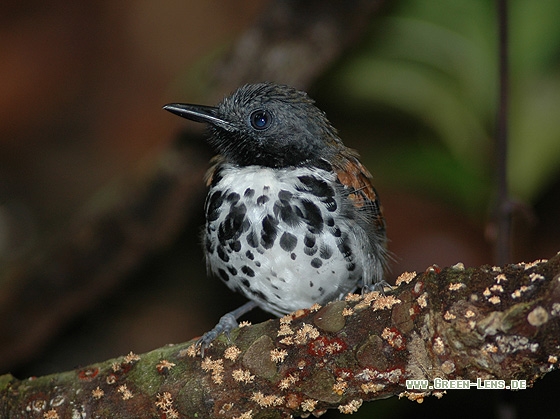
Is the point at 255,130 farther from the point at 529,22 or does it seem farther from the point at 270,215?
the point at 529,22

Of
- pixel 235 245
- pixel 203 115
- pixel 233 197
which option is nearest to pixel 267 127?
pixel 203 115

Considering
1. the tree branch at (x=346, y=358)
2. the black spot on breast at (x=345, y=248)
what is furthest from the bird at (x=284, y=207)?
the tree branch at (x=346, y=358)

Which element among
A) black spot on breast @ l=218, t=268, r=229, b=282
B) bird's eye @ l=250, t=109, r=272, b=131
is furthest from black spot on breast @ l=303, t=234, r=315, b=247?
bird's eye @ l=250, t=109, r=272, b=131

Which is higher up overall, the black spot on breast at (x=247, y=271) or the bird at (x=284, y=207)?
the bird at (x=284, y=207)

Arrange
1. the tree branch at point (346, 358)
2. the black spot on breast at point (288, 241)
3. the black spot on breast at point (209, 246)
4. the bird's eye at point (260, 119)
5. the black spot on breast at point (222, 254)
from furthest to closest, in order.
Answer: the bird's eye at point (260, 119) < the black spot on breast at point (209, 246) < the black spot on breast at point (222, 254) < the black spot on breast at point (288, 241) < the tree branch at point (346, 358)

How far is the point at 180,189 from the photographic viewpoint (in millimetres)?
5484

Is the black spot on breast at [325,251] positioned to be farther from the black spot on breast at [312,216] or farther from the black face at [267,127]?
the black face at [267,127]

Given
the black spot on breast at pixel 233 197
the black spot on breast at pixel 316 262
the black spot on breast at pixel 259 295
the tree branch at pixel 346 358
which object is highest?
the black spot on breast at pixel 233 197

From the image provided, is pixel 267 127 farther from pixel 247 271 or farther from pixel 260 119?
pixel 247 271

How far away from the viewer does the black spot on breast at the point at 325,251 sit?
368 centimetres

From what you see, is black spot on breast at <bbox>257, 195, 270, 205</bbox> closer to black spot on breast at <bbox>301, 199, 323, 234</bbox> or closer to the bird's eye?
black spot on breast at <bbox>301, 199, 323, 234</bbox>

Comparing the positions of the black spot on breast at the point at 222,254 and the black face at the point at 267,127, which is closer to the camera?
the black spot on breast at the point at 222,254

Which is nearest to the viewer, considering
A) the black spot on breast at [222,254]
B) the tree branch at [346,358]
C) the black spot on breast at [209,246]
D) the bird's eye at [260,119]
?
the tree branch at [346,358]

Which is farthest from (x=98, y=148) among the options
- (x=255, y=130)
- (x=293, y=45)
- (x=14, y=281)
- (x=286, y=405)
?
(x=286, y=405)
